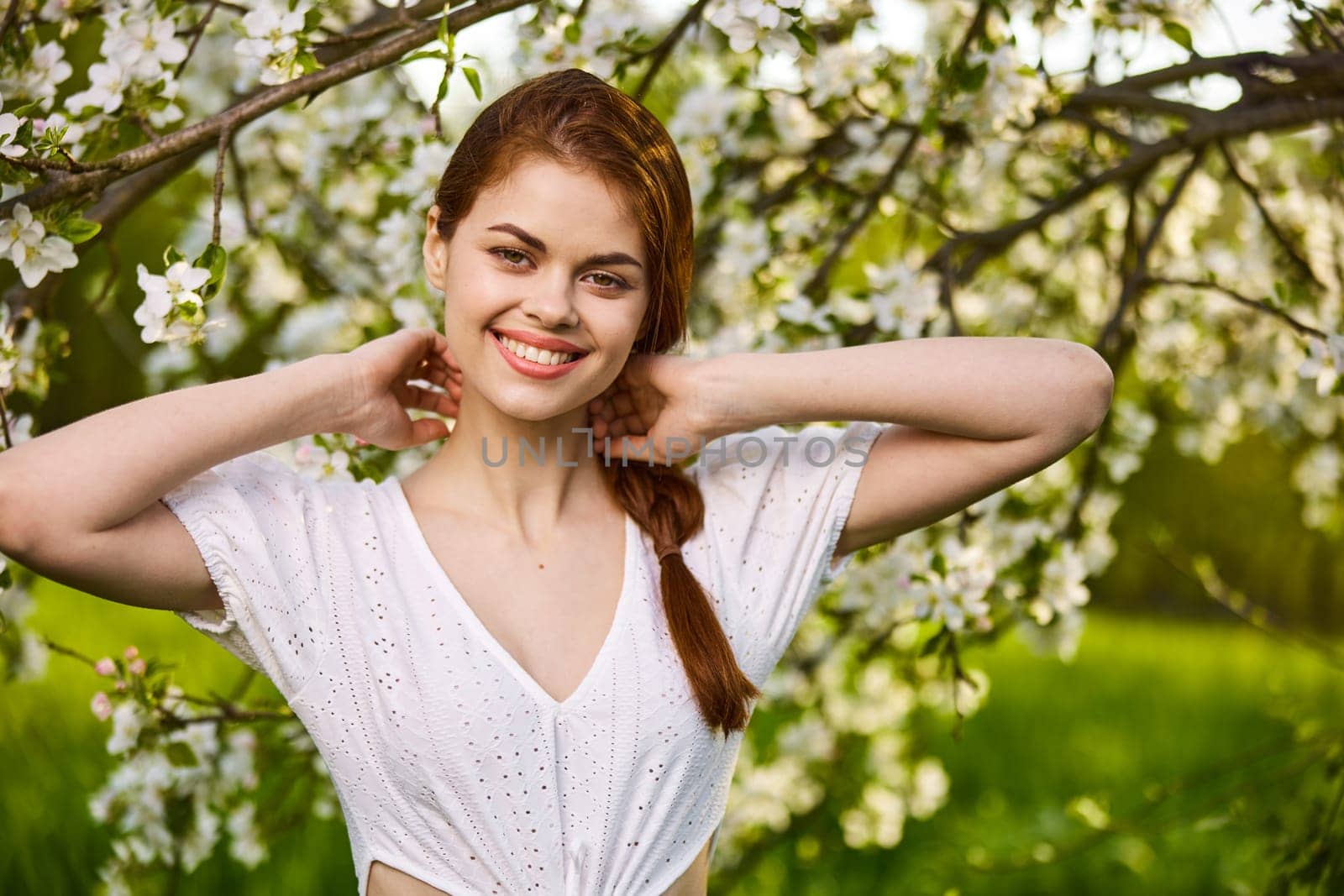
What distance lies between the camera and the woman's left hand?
157cm

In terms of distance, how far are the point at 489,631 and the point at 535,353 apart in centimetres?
33

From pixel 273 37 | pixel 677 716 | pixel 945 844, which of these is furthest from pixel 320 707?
pixel 945 844

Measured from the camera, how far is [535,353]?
146cm

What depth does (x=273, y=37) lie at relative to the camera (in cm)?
155

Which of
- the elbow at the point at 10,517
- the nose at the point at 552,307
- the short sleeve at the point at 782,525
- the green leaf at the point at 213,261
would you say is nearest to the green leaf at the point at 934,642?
the short sleeve at the point at 782,525

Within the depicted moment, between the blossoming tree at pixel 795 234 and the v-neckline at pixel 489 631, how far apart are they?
0.98 feet

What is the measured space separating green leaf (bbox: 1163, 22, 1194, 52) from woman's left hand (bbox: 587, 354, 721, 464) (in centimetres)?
90

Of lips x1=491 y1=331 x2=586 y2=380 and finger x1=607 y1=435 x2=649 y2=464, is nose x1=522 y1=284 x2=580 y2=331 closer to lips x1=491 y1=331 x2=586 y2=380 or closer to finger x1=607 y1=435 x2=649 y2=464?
lips x1=491 y1=331 x2=586 y2=380

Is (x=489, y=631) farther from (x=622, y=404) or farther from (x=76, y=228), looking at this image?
(x=76, y=228)

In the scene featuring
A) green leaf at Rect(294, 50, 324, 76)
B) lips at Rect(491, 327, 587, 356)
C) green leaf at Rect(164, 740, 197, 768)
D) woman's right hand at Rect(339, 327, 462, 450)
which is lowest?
green leaf at Rect(164, 740, 197, 768)

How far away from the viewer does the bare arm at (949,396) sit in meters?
1.51

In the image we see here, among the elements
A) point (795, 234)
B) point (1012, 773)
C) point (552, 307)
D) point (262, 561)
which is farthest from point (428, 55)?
point (1012, 773)

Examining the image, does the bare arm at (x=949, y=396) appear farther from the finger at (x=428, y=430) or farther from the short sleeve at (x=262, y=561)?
the short sleeve at (x=262, y=561)

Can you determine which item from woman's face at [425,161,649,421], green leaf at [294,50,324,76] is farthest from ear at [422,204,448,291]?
green leaf at [294,50,324,76]
